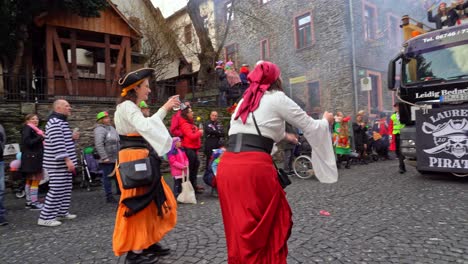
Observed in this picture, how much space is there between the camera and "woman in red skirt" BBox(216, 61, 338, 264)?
2.20 metres

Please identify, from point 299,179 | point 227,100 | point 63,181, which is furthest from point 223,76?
point 63,181

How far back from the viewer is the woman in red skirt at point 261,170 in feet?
7.23

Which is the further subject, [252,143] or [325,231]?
Answer: [325,231]

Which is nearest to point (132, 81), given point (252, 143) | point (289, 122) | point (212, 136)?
point (252, 143)

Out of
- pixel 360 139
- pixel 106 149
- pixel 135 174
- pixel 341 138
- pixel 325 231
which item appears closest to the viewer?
pixel 135 174

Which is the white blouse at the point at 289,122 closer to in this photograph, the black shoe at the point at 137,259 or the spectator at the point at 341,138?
the black shoe at the point at 137,259

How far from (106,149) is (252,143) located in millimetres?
4757

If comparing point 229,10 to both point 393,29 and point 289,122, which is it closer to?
point 393,29

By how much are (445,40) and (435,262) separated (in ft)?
18.0

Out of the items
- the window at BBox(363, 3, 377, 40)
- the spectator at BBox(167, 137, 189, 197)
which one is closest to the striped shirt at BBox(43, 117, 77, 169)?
the spectator at BBox(167, 137, 189, 197)

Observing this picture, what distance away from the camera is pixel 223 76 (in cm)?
1177

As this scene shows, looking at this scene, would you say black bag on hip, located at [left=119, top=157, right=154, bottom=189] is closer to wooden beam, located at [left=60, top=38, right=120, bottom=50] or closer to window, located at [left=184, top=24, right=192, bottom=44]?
wooden beam, located at [left=60, top=38, right=120, bottom=50]

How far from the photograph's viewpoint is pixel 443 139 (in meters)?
6.56

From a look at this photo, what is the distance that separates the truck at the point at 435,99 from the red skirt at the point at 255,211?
18.2 feet
